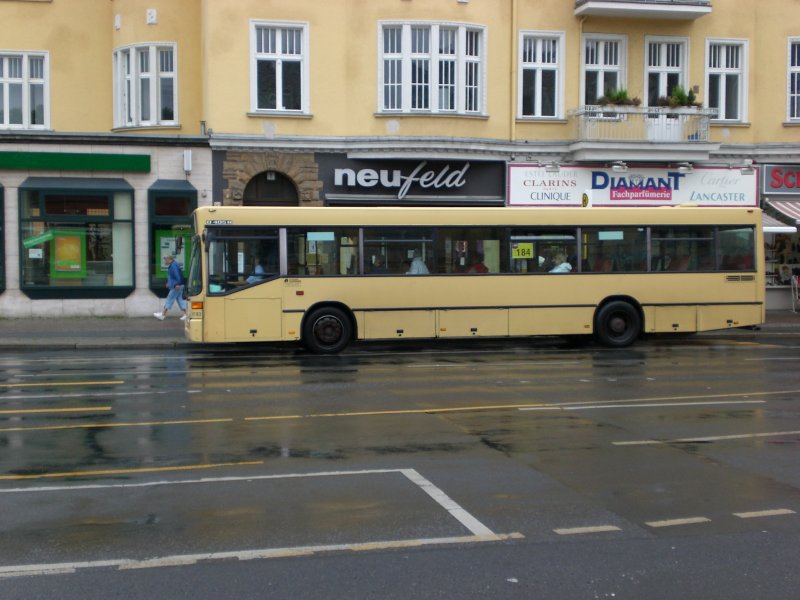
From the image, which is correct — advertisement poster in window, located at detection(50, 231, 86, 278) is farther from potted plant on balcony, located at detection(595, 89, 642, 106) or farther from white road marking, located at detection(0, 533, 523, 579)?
white road marking, located at detection(0, 533, 523, 579)

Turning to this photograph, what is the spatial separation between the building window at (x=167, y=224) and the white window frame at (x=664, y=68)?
13198 mm

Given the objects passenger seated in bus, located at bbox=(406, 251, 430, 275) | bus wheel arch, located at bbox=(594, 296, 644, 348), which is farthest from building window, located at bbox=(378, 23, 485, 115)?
bus wheel arch, located at bbox=(594, 296, 644, 348)

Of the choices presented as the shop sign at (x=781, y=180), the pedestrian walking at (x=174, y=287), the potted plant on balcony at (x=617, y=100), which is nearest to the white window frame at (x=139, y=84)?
the pedestrian walking at (x=174, y=287)

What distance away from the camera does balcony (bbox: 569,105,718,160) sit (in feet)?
83.1

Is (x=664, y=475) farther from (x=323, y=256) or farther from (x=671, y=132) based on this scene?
(x=671, y=132)

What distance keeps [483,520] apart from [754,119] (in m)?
24.0

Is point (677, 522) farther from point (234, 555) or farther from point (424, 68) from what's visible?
point (424, 68)

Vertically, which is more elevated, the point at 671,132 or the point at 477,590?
the point at 671,132

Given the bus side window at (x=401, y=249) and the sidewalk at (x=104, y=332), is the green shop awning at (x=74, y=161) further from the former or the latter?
the bus side window at (x=401, y=249)

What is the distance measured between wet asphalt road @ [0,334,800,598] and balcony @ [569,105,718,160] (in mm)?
12950

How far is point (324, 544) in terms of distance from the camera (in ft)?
18.5

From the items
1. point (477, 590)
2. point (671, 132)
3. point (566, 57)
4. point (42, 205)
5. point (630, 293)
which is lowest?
point (477, 590)

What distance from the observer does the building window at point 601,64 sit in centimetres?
2603

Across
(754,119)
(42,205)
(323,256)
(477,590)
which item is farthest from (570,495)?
(754,119)
